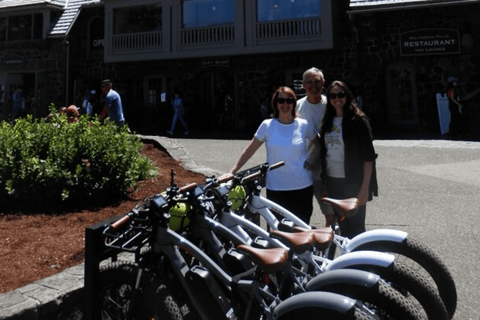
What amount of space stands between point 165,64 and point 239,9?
14.6ft

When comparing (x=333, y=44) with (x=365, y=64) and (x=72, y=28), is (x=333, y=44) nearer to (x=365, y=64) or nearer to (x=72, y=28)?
(x=365, y=64)

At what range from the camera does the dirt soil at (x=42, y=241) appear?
11.4ft

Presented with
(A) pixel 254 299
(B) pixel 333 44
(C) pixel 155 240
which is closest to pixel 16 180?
(C) pixel 155 240

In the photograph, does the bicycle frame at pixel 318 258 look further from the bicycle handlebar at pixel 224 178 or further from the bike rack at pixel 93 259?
the bike rack at pixel 93 259

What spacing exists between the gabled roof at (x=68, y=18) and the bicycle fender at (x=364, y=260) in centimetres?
2225

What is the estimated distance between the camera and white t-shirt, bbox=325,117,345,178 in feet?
12.4

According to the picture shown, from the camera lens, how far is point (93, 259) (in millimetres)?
2426

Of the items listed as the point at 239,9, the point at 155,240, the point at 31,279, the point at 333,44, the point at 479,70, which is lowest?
the point at 31,279

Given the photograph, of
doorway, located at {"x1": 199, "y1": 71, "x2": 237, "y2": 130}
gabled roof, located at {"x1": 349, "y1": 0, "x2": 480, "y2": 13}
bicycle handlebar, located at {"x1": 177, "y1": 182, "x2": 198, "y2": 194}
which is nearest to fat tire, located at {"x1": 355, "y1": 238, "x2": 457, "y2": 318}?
bicycle handlebar, located at {"x1": 177, "y1": 182, "x2": 198, "y2": 194}

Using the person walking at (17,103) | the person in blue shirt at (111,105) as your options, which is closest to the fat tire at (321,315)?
the person in blue shirt at (111,105)

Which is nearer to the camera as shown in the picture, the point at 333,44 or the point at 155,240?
the point at 155,240

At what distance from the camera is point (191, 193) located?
2.57 meters

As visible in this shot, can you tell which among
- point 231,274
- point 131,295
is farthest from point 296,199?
point 131,295

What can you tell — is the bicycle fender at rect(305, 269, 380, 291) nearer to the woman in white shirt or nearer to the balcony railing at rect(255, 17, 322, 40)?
the woman in white shirt
